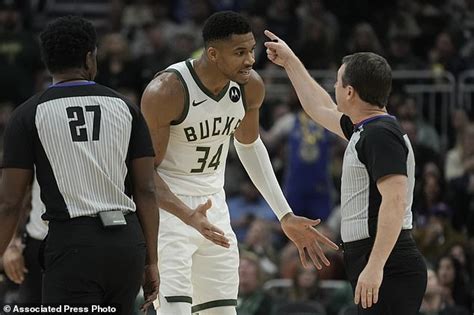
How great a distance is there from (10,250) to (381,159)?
11.3 ft

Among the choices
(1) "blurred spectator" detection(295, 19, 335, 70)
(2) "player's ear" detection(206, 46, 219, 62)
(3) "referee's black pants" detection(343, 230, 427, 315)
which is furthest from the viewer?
(1) "blurred spectator" detection(295, 19, 335, 70)

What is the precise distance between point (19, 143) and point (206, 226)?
1514 mm

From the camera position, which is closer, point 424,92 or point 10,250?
point 10,250

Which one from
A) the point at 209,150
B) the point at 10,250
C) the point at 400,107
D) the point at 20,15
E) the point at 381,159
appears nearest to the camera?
the point at 381,159

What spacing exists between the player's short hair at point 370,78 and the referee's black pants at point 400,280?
2.56 feet

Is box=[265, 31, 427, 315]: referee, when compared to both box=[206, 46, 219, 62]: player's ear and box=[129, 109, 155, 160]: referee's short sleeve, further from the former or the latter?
box=[129, 109, 155, 160]: referee's short sleeve

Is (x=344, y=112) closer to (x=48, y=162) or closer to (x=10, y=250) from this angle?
(x=48, y=162)

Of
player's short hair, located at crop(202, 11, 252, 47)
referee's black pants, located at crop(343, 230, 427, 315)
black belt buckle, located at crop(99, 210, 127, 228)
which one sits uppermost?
player's short hair, located at crop(202, 11, 252, 47)

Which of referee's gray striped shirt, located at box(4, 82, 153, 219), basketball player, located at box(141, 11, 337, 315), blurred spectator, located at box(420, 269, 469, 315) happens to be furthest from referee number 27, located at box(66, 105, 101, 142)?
blurred spectator, located at box(420, 269, 469, 315)

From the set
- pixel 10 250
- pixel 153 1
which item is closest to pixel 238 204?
pixel 153 1

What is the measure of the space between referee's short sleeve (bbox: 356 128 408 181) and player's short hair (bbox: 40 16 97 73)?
1580 millimetres

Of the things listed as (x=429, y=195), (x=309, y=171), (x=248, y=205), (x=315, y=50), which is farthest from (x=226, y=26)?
(x=315, y=50)

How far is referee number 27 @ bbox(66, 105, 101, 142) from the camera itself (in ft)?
18.2

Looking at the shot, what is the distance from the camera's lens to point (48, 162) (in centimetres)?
559
